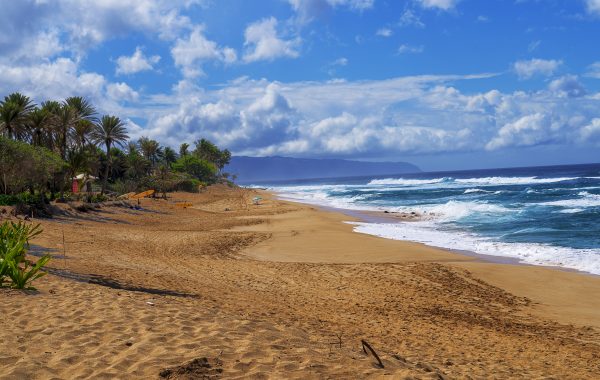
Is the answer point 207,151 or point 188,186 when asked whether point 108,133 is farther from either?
point 207,151

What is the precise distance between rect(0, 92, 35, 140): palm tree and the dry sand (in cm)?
1882

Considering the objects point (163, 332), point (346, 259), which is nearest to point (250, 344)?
point (163, 332)

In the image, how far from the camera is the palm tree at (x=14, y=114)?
104 feet

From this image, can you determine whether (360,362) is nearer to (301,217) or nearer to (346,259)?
(346,259)

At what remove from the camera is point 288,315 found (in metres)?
8.03

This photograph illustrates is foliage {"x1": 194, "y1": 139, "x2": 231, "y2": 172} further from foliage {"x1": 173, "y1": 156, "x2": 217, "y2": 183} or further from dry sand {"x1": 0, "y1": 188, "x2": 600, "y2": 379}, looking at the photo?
dry sand {"x1": 0, "y1": 188, "x2": 600, "y2": 379}

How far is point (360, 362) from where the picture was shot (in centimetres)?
522

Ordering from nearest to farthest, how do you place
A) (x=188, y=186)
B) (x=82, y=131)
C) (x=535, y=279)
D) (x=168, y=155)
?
(x=535, y=279), (x=82, y=131), (x=188, y=186), (x=168, y=155)

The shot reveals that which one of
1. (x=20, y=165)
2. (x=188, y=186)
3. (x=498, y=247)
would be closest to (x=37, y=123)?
(x=20, y=165)

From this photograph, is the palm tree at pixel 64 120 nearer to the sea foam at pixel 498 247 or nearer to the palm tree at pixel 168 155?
the sea foam at pixel 498 247

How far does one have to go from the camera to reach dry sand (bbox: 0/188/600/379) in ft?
16.3

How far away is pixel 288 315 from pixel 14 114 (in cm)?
3135

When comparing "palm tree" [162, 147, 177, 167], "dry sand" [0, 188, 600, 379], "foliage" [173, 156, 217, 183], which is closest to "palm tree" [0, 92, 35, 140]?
"dry sand" [0, 188, 600, 379]

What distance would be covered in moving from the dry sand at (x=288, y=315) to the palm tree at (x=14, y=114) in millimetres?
18817
